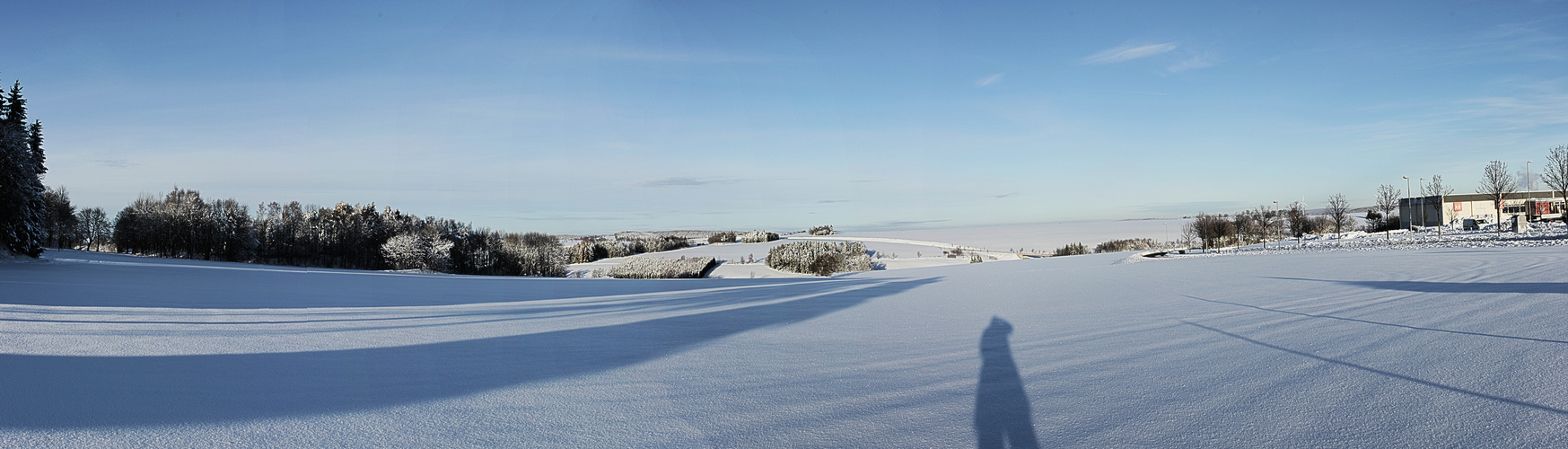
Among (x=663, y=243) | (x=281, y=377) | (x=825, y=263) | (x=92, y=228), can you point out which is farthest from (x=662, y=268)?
(x=92, y=228)

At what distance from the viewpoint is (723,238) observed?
225ft

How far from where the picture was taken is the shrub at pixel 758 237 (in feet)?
215

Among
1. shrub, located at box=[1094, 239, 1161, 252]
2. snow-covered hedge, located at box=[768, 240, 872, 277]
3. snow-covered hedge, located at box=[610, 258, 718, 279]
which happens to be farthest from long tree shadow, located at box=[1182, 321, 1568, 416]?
shrub, located at box=[1094, 239, 1161, 252]

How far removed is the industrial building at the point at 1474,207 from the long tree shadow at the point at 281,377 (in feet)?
205

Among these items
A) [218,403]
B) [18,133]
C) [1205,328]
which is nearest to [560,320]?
[218,403]

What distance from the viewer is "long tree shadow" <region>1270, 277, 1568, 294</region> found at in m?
8.59

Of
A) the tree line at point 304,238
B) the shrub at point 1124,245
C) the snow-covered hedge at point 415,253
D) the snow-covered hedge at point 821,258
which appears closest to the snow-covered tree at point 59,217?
the tree line at point 304,238

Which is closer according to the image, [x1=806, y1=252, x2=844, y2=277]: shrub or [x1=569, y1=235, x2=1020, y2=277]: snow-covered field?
[x1=569, y1=235, x2=1020, y2=277]: snow-covered field

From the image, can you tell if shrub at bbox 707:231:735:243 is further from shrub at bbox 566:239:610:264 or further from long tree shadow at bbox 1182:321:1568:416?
long tree shadow at bbox 1182:321:1568:416

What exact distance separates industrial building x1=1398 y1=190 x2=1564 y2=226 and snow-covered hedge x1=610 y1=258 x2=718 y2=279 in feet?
165

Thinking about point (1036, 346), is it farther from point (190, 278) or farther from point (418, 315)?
point (190, 278)

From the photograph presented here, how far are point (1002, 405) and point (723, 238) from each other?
214ft

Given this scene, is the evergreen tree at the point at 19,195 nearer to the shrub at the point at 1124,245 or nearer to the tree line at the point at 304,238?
the tree line at the point at 304,238

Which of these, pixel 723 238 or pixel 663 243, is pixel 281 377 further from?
pixel 723 238
